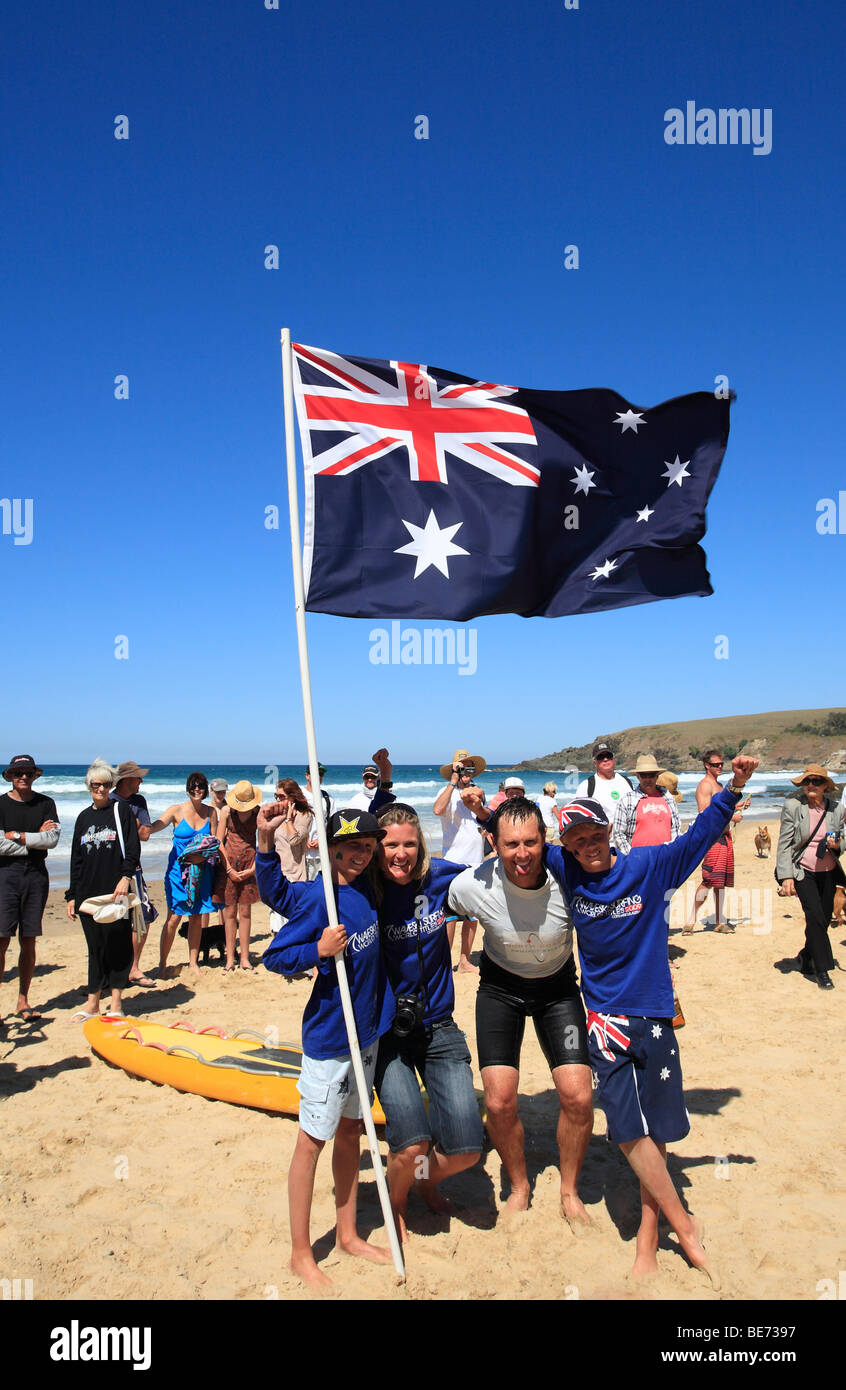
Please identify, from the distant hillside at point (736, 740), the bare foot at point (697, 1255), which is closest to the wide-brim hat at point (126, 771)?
the bare foot at point (697, 1255)

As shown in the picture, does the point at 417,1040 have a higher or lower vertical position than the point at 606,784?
lower

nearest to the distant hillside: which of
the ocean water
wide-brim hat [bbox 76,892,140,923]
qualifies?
the ocean water

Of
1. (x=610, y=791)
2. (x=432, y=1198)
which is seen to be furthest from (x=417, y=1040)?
(x=610, y=791)

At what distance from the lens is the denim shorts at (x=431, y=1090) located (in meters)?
3.79

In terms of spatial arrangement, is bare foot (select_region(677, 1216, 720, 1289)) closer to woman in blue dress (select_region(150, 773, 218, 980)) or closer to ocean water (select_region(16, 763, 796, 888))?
ocean water (select_region(16, 763, 796, 888))

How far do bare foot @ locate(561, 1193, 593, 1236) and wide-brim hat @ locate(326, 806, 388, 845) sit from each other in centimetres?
215

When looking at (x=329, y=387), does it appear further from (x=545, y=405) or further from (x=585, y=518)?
(x=585, y=518)

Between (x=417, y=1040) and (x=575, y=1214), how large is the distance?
121cm

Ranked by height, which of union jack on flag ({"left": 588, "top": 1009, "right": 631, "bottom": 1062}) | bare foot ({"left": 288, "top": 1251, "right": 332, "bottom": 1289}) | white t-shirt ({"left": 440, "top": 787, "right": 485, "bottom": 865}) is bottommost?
bare foot ({"left": 288, "top": 1251, "right": 332, "bottom": 1289})

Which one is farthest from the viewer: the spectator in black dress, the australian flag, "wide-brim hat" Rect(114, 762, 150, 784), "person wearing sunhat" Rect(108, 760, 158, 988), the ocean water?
the ocean water

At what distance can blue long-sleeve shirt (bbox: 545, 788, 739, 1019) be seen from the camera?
372cm

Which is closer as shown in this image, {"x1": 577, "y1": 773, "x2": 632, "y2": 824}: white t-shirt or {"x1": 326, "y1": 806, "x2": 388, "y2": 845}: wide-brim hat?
{"x1": 326, "y1": 806, "x2": 388, "y2": 845}: wide-brim hat

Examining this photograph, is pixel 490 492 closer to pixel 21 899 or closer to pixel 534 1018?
pixel 534 1018

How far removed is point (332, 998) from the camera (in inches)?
146
